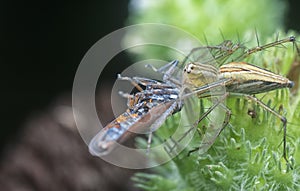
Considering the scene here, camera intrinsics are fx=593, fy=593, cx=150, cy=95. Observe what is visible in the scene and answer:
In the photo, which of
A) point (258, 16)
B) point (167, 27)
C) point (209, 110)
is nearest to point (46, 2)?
point (167, 27)

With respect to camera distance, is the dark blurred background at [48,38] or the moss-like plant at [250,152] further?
the dark blurred background at [48,38]

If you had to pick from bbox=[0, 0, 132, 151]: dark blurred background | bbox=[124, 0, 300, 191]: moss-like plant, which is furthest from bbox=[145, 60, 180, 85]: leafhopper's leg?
bbox=[0, 0, 132, 151]: dark blurred background

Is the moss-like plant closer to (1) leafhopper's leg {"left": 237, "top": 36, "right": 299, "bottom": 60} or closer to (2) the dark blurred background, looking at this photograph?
(1) leafhopper's leg {"left": 237, "top": 36, "right": 299, "bottom": 60}

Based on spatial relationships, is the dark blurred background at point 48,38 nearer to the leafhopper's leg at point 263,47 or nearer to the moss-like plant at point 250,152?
the moss-like plant at point 250,152

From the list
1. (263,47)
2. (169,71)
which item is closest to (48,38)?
(169,71)

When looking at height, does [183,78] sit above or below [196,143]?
above

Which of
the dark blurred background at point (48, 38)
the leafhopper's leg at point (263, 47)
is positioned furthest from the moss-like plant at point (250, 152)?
the dark blurred background at point (48, 38)

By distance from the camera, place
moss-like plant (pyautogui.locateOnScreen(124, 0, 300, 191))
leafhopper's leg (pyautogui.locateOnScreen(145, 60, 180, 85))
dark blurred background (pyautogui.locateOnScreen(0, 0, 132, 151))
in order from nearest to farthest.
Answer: moss-like plant (pyautogui.locateOnScreen(124, 0, 300, 191))
leafhopper's leg (pyautogui.locateOnScreen(145, 60, 180, 85))
dark blurred background (pyautogui.locateOnScreen(0, 0, 132, 151))

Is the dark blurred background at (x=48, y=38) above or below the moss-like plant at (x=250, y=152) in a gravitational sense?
above

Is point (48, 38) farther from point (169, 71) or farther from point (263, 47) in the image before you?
point (263, 47)

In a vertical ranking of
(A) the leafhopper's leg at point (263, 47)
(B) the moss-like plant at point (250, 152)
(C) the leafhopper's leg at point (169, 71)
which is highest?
(A) the leafhopper's leg at point (263, 47)

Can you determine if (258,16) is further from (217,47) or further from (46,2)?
(46,2)
